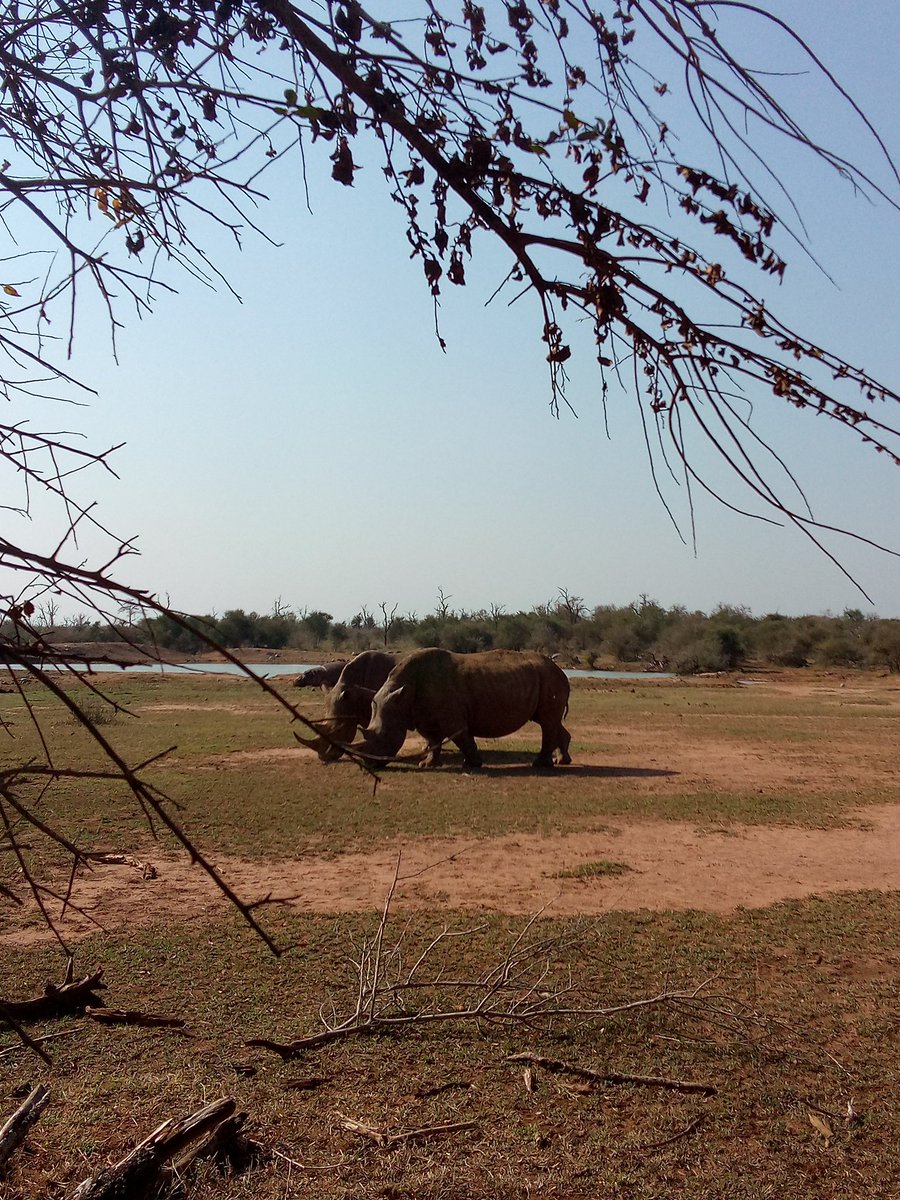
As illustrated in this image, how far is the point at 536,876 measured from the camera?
684cm

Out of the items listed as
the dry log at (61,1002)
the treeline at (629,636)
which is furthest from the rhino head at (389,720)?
the treeline at (629,636)

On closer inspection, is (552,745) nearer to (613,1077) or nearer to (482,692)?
(482,692)

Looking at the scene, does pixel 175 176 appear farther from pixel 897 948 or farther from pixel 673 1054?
pixel 897 948

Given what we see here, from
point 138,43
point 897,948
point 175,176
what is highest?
point 138,43

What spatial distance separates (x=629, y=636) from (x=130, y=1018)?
46410 mm

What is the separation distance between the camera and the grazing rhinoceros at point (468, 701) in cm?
1259

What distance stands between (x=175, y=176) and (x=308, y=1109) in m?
3.01

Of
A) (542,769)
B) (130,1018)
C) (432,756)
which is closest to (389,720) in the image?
(432,756)

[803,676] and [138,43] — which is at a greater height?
[138,43]

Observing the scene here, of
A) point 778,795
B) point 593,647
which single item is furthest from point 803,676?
point 778,795

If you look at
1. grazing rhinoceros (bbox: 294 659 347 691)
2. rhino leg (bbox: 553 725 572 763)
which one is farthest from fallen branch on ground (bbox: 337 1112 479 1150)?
grazing rhinoceros (bbox: 294 659 347 691)

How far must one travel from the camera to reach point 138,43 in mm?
2408

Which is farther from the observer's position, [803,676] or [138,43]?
[803,676]

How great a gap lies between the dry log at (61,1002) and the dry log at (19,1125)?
105cm
